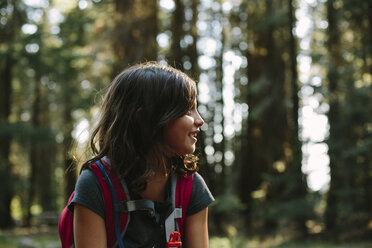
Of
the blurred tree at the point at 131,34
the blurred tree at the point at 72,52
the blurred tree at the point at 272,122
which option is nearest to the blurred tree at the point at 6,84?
the blurred tree at the point at 72,52

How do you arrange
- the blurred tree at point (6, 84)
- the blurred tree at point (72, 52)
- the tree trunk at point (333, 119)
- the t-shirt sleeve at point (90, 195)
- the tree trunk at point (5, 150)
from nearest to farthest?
1. the t-shirt sleeve at point (90, 195)
2. the tree trunk at point (333, 119)
3. the blurred tree at point (72, 52)
4. the blurred tree at point (6, 84)
5. the tree trunk at point (5, 150)

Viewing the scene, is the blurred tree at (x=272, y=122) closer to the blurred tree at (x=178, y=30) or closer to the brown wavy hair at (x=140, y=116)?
the blurred tree at (x=178, y=30)

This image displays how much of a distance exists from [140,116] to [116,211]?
436 millimetres

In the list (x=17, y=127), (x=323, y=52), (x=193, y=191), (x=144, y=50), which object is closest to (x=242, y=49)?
(x=323, y=52)

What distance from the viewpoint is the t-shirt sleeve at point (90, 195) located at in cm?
177

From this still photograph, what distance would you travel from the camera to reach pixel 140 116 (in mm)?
1930

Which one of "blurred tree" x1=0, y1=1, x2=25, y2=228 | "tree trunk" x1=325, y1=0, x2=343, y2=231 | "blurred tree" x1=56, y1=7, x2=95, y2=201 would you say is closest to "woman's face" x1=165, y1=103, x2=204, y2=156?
"tree trunk" x1=325, y1=0, x2=343, y2=231

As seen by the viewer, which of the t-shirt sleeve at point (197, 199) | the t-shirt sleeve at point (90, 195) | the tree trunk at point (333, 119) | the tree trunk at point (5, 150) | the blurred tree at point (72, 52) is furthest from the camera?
the tree trunk at point (5, 150)

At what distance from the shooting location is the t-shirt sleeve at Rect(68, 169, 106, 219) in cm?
177

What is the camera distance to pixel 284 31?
45.6 ft

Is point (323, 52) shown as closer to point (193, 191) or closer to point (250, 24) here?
point (250, 24)

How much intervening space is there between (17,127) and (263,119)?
28.6ft

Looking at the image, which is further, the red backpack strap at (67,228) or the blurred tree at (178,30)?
the blurred tree at (178,30)

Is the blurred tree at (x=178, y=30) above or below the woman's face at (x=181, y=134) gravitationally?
above
